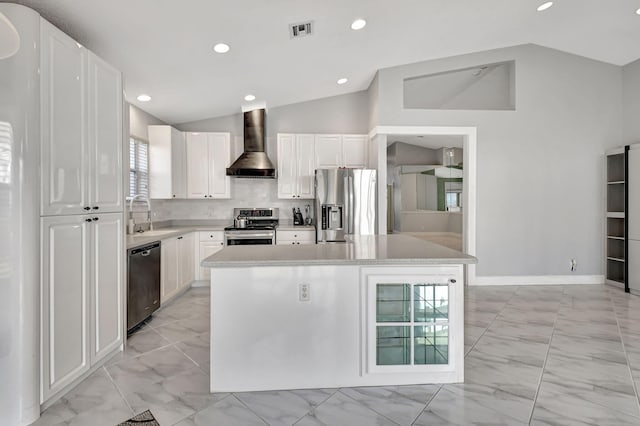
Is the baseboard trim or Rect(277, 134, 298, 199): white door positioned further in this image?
Rect(277, 134, 298, 199): white door

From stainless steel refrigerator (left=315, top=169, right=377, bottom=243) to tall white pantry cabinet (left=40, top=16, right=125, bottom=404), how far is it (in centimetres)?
265

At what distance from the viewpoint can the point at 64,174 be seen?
6.99ft

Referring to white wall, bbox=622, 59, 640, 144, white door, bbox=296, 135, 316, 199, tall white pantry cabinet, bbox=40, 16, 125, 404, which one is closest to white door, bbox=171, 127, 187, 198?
white door, bbox=296, 135, 316, 199

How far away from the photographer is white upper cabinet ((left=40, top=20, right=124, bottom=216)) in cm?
201

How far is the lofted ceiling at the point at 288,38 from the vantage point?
2.65 meters

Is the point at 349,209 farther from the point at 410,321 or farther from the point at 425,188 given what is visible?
the point at 425,188

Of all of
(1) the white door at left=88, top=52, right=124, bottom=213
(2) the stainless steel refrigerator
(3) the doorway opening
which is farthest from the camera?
(3) the doorway opening

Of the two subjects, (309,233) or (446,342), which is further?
(309,233)

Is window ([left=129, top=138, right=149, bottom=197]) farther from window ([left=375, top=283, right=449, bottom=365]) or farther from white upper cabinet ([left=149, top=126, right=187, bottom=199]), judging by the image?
window ([left=375, top=283, right=449, bottom=365])

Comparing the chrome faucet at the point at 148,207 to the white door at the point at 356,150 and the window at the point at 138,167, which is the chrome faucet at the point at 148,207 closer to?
the window at the point at 138,167

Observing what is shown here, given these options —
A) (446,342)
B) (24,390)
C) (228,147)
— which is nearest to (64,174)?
(24,390)

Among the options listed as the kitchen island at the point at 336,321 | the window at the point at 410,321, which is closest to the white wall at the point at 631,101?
the kitchen island at the point at 336,321

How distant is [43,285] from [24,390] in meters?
0.55

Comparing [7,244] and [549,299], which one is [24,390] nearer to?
[7,244]
